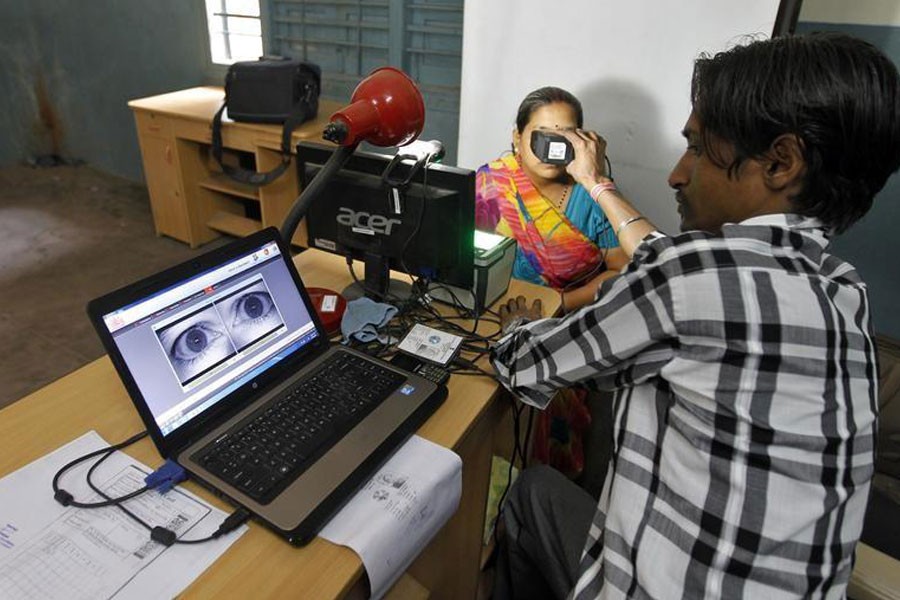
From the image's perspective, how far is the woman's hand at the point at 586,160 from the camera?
1.59 m

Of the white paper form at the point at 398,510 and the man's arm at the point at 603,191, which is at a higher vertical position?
the man's arm at the point at 603,191

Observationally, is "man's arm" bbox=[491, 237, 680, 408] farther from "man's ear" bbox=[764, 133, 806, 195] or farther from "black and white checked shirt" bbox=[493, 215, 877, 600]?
"man's ear" bbox=[764, 133, 806, 195]

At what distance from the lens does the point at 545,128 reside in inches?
64.7

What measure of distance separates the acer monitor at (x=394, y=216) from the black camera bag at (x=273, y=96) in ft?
5.32

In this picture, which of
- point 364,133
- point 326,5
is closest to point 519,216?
point 364,133

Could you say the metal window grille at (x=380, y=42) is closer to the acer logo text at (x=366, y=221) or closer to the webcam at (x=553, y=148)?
the webcam at (x=553, y=148)

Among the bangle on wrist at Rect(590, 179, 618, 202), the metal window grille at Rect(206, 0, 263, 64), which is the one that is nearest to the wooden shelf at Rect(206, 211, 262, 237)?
the metal window grille at Rect(206, 0, 263, 64)

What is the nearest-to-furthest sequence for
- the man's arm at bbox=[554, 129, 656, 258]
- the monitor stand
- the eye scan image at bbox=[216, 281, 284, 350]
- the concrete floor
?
the eye scan image at bbox=[216, 281, 284, 350]
the monitor stand
the man's arm at bbox=[554, 129, 656, 258]
the concrete floor

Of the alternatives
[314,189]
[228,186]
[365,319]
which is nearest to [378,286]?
[365,319]

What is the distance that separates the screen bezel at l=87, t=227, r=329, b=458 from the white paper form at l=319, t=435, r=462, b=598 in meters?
0.24

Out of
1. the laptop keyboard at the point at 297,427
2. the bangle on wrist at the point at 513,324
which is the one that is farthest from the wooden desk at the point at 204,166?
the laptop keyboard at the point at 297,427

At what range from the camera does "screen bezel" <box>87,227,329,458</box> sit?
724mm

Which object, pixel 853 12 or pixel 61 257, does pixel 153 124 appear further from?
pixel 853 12

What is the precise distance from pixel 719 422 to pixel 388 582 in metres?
0.46
